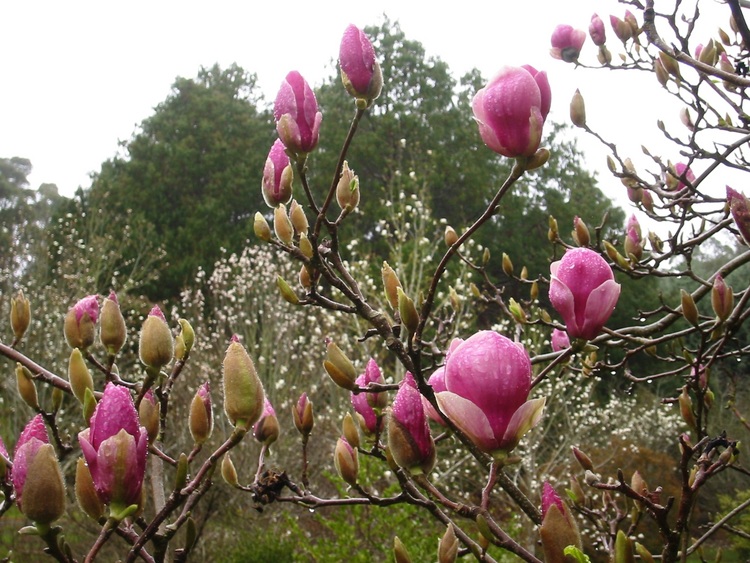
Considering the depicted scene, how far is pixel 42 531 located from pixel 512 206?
551 inches

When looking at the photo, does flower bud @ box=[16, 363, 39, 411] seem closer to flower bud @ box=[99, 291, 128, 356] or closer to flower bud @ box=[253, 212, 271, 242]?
flower bud @ box=[99, 291, 128, 356]

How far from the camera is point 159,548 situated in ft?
2.27

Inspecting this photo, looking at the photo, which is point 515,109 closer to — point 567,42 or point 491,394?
point 491,394

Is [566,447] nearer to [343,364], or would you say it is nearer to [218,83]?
[343,364]

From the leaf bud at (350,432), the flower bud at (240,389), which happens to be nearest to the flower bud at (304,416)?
the leaf bud at (350,432)

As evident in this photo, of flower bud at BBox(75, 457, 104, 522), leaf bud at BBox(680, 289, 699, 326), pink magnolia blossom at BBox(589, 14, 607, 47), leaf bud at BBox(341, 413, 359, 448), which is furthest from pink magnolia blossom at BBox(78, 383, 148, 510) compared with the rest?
pink magnolia blossom at BBox(589, 14, 607, 47)

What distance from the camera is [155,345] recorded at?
0.83 metres

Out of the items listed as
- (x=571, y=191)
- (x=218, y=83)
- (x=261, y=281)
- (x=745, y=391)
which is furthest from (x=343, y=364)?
(x=218, y=83)

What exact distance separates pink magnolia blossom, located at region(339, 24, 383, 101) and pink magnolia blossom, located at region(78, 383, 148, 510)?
531mm

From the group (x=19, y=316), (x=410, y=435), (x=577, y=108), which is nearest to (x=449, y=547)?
(x=410, y=435)

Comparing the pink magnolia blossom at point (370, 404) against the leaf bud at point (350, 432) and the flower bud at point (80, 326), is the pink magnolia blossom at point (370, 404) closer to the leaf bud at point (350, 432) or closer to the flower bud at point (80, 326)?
the leaf bud at point (350, 432)

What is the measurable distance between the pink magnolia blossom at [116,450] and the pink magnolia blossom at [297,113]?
0.44 metres

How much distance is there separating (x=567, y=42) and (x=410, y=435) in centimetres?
162

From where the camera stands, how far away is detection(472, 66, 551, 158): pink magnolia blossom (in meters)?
0.73
